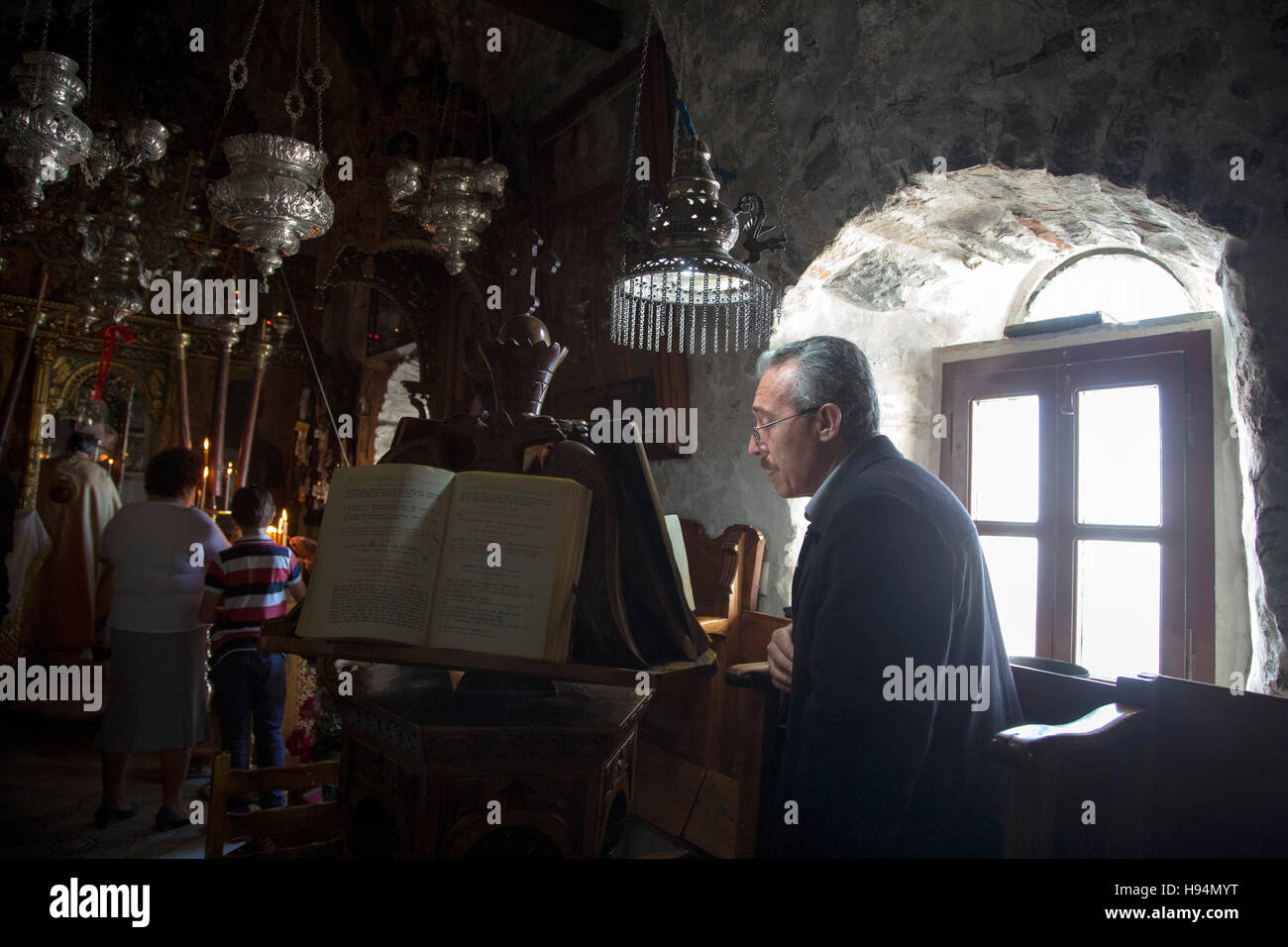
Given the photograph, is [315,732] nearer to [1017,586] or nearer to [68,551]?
[68,551]

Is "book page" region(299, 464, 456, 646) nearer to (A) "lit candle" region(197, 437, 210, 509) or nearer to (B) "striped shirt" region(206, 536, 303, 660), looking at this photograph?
(B) "striped shirt" region(206, 536, 303, 660)

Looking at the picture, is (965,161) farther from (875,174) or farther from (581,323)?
(581,323)

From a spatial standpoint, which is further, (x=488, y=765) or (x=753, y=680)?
(x=753, y=680)

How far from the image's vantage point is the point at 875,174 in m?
3.26

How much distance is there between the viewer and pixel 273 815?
193 cm

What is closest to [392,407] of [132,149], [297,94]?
[297,94]

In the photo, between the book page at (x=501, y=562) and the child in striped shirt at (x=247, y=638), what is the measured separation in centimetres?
269

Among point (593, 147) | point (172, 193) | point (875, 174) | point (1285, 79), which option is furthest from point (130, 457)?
point (1285, 79)

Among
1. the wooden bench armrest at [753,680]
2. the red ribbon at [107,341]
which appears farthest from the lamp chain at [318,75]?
the red ribbon at [107,341]

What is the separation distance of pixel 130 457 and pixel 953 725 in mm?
9611

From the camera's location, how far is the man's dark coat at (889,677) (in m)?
1.46

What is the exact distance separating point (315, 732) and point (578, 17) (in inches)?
176

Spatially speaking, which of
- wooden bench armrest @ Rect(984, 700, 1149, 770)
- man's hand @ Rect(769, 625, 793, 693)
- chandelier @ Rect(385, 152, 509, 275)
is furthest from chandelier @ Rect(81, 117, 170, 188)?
wooden bench armrest @ Rect(984, 700, 1149, 770)

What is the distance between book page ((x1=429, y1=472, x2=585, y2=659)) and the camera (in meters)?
1.34
